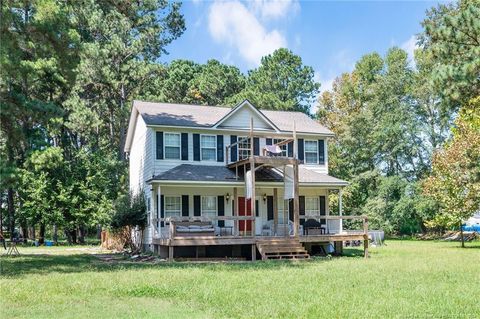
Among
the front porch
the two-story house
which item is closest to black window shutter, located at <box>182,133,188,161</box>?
the two-story house

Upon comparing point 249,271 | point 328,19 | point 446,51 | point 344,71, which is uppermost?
point 344,71

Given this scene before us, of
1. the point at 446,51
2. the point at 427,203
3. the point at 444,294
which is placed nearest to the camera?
the point at 444,294

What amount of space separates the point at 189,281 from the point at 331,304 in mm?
4500

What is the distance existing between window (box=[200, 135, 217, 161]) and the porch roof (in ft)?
1.65

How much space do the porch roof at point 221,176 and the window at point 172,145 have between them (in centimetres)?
61

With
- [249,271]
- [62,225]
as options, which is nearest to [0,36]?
[249,271]

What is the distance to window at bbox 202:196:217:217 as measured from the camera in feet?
80.1

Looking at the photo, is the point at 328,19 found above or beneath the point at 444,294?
above

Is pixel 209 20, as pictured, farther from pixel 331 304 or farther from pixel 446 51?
pixel 331 304

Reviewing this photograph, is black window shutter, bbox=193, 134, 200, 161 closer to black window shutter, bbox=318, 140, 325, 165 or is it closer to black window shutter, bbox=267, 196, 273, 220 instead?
black window shutter, bbox=267, 196, 273, 220

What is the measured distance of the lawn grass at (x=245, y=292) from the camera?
888 cm

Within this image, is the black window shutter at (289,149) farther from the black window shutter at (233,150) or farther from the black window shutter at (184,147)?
the black window shutter at (184,147)

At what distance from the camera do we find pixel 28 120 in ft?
67.4

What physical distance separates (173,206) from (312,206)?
6620 mm
